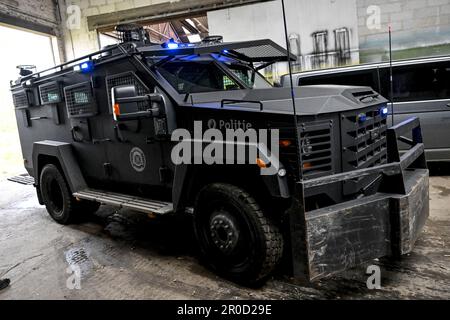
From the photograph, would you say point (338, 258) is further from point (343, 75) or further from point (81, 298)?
point (343, 75)

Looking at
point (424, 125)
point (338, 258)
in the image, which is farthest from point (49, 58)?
point (338, 258)

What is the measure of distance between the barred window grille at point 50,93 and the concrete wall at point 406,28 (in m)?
6.41

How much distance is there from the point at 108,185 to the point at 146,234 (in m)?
0.72

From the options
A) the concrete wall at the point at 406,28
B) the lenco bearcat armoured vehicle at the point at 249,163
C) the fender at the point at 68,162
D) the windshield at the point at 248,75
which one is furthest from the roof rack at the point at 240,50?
the concrete wall at the point at 406,28

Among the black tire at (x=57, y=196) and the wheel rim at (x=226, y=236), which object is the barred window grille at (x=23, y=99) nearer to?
the black tire at (x=57, y=196)

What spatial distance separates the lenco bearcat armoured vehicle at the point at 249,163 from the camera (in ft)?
7.77

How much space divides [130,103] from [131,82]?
0.39 meters

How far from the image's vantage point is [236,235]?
2.69 metres

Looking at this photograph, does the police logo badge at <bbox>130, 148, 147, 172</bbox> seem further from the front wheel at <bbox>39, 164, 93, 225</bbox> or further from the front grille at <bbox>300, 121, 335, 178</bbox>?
the front grille at <bbox>300, 121, 335, 178</bbox>

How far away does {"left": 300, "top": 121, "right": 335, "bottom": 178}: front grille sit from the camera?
2.41 m

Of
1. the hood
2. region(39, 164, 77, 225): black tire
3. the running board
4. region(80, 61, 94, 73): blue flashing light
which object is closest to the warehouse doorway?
region(39, 164, 77, 225): black tire
